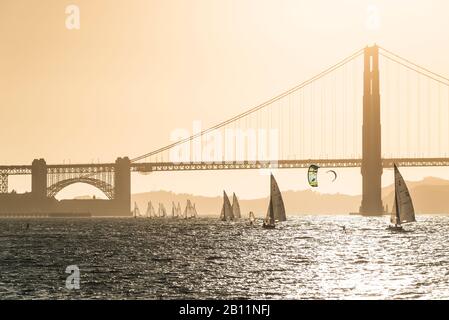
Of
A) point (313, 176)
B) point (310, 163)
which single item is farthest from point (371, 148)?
point (313, 176)

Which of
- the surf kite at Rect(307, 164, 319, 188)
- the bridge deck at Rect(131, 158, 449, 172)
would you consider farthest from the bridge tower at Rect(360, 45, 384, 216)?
the surf kite at Rect(307, 164, 319, 188)

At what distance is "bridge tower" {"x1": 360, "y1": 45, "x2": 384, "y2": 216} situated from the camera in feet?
508

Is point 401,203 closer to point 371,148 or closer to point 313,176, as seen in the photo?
point 313,176

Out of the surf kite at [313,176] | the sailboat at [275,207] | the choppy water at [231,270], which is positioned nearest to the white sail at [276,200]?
the sailboat at [275,207]

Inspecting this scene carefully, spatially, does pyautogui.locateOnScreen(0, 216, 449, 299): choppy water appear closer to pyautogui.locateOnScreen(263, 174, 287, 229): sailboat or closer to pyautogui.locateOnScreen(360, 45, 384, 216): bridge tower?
pyautogui.locateOnScreen(263, 174, 287, 229): sailboat

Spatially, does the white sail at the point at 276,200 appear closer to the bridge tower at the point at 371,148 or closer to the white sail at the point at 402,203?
the white sail at the point at 402,203

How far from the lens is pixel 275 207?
105938 mm

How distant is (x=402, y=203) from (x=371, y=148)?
6446 centimetres

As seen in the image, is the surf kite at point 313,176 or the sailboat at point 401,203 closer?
the surf kite at point 313,176

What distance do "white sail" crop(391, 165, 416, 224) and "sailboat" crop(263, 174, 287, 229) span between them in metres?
11.8

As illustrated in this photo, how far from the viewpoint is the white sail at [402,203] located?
83.9m

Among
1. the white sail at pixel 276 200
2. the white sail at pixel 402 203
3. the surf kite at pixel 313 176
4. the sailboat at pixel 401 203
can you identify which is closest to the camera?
the surf kite at pixel 313 176
